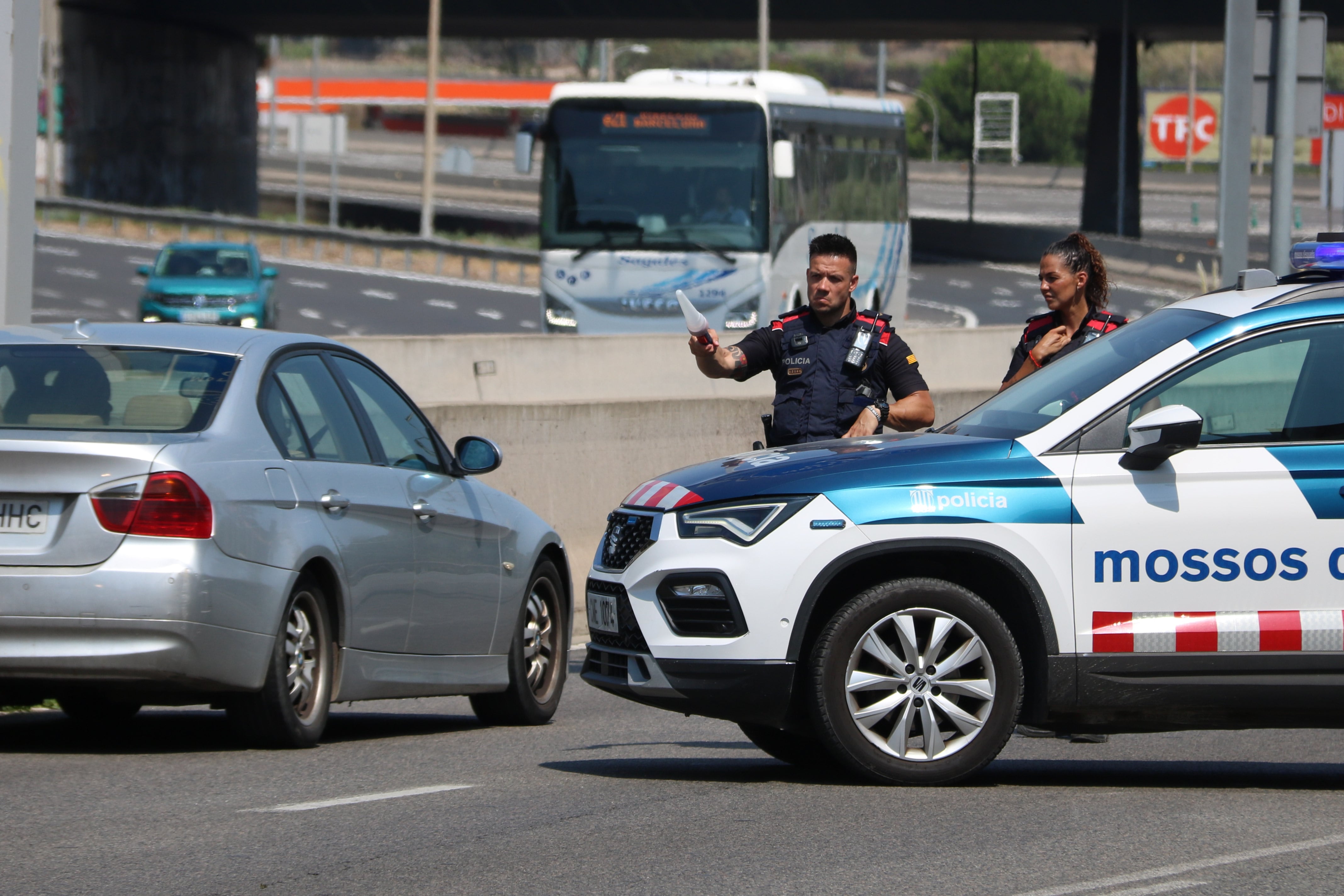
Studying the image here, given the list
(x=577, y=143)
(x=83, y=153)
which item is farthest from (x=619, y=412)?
(x=83, y=153)

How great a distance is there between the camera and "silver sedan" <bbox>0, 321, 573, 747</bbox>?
272 inches

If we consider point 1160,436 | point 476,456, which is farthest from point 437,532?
point 1160,436

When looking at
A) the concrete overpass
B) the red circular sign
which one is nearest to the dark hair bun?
the concrete overpass

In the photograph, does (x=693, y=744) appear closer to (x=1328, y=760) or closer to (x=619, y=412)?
(x=1328, y=760)

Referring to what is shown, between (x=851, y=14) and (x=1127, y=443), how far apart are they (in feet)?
165

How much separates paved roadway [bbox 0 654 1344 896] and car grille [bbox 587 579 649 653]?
47 centimetres

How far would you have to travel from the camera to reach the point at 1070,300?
873 cm

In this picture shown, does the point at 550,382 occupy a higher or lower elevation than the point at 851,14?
lower

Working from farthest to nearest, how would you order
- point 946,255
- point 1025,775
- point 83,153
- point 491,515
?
point 946,255, point 83,153, point 491,515, point 1025,775

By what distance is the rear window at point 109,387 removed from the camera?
23.8 ft

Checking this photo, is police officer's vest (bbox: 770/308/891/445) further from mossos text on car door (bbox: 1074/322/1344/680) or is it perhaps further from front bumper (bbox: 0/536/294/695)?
front bumper (bbox: 0/536/294/695)

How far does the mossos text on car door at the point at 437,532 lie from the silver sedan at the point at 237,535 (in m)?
0.01

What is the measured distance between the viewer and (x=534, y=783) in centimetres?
702

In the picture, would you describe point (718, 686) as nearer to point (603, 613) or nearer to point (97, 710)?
point (603, 613)
